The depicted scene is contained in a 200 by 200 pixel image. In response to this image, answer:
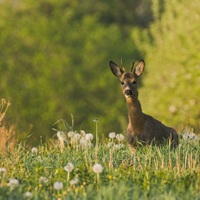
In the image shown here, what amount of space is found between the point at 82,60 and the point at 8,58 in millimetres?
4639

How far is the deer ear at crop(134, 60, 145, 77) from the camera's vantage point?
12656 mm

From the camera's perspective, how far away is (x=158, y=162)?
1058 centimetres

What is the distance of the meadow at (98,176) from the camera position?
8.84 m

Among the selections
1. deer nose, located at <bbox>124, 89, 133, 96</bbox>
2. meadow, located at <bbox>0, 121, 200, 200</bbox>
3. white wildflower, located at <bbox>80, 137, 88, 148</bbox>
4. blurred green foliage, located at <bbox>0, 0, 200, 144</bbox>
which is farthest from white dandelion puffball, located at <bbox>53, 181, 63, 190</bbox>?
blurred green foliage, located at <bbox>0, 0, 200, 144</bbox>

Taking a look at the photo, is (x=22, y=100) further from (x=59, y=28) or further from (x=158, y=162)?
(x=158, y=162)

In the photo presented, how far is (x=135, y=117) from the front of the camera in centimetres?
1232

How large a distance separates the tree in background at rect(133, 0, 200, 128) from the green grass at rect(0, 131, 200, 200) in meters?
14.9

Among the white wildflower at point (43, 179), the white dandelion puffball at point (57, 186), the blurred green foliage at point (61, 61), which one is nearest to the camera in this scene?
the white dandelion puffball at point (57, 186)

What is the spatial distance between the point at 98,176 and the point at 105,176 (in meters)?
0.26

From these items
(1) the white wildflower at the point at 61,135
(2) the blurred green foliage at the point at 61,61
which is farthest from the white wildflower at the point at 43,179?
(2) the blurred green foliage at the point at 61,61

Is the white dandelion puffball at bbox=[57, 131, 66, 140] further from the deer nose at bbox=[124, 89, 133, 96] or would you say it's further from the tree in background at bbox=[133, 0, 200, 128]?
the tree in background at bbox=[133, 0, 200, 128]

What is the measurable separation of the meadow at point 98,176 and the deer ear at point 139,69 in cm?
145

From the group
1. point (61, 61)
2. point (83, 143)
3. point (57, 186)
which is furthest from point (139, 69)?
point (61, 61)

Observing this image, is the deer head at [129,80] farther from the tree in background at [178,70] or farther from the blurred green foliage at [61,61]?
the blurred green foliage at [61,61]
